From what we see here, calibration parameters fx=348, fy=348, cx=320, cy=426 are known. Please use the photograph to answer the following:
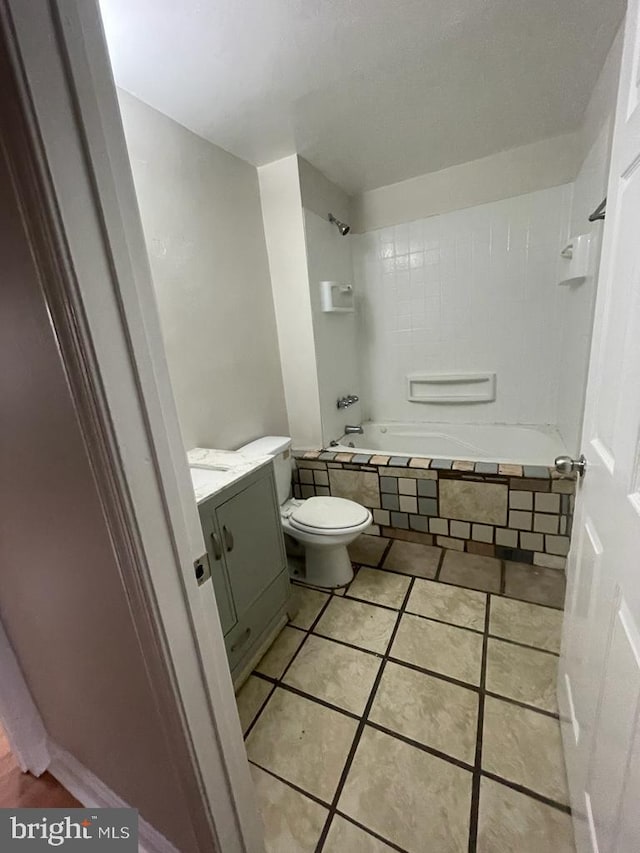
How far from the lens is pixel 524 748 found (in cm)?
110

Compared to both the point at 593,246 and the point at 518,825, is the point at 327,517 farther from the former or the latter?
the point at 593,246

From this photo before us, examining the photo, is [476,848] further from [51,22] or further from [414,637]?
[51,22]

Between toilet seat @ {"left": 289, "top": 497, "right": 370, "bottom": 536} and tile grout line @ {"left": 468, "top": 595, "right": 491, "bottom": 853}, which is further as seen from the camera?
toilet seat @ {"left": 289, "top": 497, "right": 370, "bottom": 536}

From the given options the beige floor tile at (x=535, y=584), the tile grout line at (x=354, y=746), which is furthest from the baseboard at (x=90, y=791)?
the beige floor tile at (x=535, y=584)

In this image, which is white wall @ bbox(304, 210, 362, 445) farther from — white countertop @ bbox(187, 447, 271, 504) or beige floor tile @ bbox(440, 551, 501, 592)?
beige floor tile @ bbox(440, 551, 501, 592)

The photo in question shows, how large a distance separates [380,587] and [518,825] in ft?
3.13

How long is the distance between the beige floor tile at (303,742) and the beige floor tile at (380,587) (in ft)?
1.91

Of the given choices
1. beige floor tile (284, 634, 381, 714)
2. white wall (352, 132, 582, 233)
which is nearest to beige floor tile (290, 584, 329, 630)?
beige floor tile (284, 634, 381, 714)

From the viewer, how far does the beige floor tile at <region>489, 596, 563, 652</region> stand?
1.47 metres

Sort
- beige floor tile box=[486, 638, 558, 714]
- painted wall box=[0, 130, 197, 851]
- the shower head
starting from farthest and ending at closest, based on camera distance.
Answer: the shower head → beige floor tile box=[486, 638, 558, 714] → painted wall box=[0, 130, 197, 851]

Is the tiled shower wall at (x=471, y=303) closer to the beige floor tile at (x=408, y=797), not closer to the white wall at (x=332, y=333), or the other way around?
the white wall at (x=332, y=333)

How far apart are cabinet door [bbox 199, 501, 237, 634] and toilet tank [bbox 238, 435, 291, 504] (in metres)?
0.67

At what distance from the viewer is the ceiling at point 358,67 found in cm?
115

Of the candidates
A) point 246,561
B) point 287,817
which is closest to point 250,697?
point 287,817
